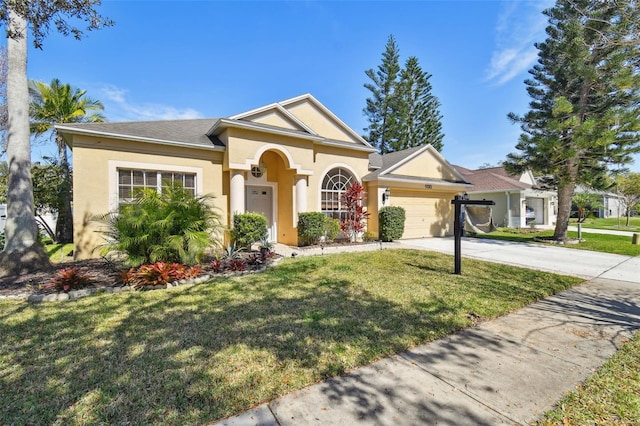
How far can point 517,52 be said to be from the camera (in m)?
10.6

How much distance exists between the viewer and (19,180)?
22.8 feet

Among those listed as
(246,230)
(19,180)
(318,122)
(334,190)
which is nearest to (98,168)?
(19,180)

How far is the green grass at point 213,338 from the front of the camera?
8.08 ft

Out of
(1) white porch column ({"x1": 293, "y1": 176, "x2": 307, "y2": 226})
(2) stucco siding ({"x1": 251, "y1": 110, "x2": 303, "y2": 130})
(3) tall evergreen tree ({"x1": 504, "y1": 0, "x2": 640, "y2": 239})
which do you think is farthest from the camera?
(1) white porch column ({"x1": 293, "y1": 176, "x2": 307, "y2": 226})

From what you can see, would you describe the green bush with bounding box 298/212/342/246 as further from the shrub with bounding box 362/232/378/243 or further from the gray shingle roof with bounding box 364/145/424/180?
the gray shingle roof with bounding box 364/145/424/180

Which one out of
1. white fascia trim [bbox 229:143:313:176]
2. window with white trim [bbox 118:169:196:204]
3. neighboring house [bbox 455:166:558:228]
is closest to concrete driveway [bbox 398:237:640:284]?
white fascia trim [bbox 229:143:313:176]

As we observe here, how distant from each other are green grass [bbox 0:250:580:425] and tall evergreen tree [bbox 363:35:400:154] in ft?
82.4

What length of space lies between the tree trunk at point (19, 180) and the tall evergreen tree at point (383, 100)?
2698 centimetres

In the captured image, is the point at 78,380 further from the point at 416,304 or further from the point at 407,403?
the point at 416,304

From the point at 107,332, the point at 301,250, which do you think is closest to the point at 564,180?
the point at 301,250

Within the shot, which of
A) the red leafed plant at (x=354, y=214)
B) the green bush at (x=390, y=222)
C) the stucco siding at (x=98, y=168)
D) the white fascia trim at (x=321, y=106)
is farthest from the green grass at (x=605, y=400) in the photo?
the white fascia trim at (x=321, y=106)

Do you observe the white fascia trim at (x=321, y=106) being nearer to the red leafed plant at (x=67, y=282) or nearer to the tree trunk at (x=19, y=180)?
the tree trunk at (x=19, y=180)

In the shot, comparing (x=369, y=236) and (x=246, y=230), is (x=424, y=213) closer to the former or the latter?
(x=369, y=236)

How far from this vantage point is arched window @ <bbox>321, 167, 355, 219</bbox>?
1269 centimetres
